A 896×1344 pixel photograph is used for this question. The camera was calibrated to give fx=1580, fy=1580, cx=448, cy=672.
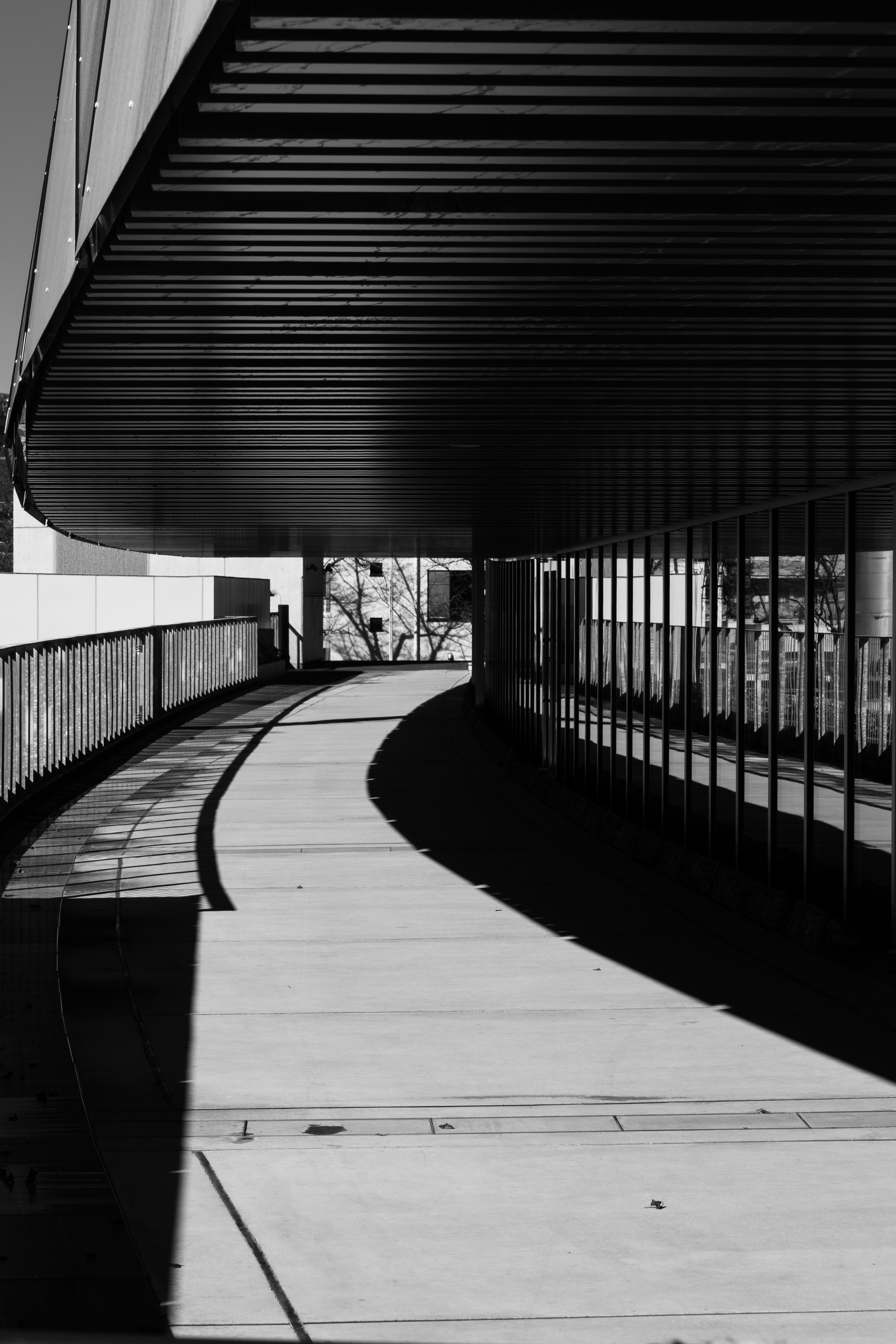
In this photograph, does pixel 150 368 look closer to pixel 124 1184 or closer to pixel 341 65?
pixel 124 1184

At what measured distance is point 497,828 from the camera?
16641 mm

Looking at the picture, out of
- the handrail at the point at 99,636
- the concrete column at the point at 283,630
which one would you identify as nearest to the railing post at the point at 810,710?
the handrail at the point at 99,636

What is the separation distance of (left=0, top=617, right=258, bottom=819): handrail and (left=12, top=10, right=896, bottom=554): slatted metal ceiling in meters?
4.05

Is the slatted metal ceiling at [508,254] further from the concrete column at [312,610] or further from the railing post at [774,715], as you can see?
the concrete column at [312,610]

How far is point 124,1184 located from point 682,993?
421 cm

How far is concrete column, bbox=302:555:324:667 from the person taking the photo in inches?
2060

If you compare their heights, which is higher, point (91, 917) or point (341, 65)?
point (341, 65)

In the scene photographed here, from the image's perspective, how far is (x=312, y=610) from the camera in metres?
54.0

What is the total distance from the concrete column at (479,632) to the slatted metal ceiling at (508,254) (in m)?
22.7

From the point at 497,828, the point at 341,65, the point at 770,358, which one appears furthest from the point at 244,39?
the point at 497,828

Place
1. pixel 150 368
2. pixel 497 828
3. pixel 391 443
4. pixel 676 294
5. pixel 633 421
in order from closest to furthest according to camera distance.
Result: pixel 676 294
pixel 150 368
pixel 633 421
pixel 391 443
pixel 497 828

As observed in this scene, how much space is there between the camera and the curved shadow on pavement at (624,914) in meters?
8.52

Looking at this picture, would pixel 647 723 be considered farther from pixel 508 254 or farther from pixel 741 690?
pixel 508 254

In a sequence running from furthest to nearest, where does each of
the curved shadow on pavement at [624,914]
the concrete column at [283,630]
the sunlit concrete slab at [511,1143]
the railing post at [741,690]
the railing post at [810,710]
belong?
the concrete column at [283,630] < the railing post at [741,690] < the railing post at [810,710] < the curved shadow on pavement at [624,914] < the sunlit concrete slab at [511,1143]
